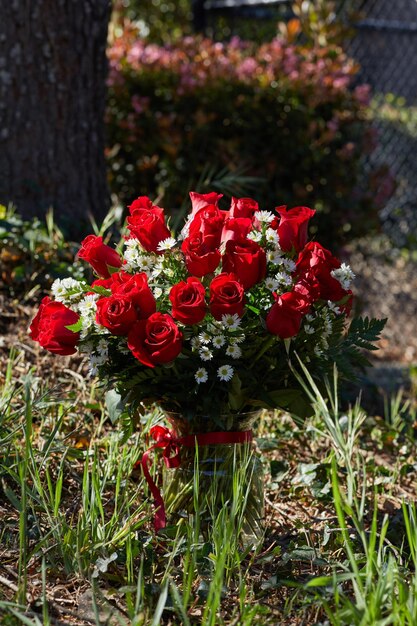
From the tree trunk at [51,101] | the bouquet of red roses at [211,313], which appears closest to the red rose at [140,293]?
the bouquet of red roses at [211,313]

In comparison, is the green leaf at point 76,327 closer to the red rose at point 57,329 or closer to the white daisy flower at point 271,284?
the red rose at point 57,329

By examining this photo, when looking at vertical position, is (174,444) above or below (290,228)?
below

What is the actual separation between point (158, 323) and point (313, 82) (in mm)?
3384

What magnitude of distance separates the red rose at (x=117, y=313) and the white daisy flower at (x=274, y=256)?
0.36m

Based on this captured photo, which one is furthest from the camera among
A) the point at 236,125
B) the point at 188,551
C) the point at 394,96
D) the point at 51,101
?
the point at 394,96

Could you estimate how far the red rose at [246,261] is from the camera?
1.85 m

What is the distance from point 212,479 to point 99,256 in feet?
2.04

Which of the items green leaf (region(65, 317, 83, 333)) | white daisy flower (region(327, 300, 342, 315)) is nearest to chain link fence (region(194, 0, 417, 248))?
white daisy flower (region(327, 300, 342, 315))

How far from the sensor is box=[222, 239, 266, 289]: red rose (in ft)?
6.07

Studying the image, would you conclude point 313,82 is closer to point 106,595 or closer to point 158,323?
point 158,323

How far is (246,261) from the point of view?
184cm

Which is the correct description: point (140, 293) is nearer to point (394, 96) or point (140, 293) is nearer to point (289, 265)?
point (289, 265)

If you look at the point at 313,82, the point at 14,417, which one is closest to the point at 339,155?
the point at 313,82

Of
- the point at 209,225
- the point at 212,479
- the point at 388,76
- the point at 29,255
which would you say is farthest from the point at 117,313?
the point at 388,76
